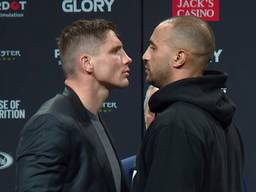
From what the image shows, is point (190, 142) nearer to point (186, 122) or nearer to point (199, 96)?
point (186, 122)

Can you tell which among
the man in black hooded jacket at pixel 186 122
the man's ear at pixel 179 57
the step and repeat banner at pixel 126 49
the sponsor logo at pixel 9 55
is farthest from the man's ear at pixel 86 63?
the sponsor logo at pixel 9 55

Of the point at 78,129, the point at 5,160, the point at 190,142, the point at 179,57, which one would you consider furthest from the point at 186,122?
the point at 5,160

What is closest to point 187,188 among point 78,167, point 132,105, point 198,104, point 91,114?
point 198,104

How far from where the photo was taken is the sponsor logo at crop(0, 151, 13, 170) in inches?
172

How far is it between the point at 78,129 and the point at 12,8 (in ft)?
7.35

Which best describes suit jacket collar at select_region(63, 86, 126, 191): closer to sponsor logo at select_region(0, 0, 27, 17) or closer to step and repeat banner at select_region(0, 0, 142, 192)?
step and repeat banner at select_region(0, 0, 142, 192)

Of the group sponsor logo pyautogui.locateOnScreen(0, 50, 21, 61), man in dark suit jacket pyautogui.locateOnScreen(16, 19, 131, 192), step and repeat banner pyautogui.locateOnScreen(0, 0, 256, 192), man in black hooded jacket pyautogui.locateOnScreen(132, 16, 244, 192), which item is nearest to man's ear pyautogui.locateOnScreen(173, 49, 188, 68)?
man in black hooded jacket pyautogui.locateOnScreen(132, 16, 244, 192)

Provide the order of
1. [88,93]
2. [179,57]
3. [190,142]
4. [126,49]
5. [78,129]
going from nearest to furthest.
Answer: [190,142] → [179,57] → [78,129] → [88,93] → [126,49]

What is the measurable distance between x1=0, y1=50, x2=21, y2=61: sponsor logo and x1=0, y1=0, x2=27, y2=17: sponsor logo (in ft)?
0.70

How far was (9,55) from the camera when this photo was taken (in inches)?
172

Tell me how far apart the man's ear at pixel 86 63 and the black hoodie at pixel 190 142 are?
1.12 ft

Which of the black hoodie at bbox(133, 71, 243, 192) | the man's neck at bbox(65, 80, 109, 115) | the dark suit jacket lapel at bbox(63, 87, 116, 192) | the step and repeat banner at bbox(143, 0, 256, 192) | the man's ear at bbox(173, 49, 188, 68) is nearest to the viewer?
the black hoodie at bbox(133, 71, 243, 192)

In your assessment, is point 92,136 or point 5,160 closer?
point 92,136

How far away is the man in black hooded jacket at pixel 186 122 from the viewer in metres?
2.02
